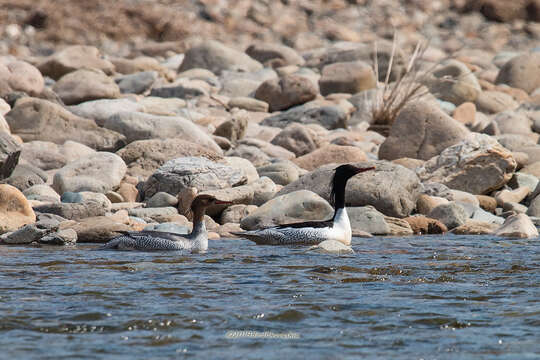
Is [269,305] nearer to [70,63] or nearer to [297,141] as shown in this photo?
[297,141]

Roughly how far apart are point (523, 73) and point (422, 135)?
8565 mm

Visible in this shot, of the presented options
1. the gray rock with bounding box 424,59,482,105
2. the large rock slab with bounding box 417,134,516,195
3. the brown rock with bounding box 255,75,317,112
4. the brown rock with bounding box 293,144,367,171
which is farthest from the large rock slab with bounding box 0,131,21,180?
the gray rock with bounding box 424,59,482,105

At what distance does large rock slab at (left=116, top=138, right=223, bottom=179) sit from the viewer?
48.4 ft

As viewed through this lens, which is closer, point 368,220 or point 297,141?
point 368,220

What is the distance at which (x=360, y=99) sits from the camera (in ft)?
68.2

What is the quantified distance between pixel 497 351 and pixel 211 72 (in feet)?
65.5

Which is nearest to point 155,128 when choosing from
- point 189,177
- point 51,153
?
point 51,153

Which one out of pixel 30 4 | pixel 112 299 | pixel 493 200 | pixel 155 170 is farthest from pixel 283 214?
Result: pixel 30 4

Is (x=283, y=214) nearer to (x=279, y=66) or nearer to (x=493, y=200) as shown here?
(x=493, y=200)

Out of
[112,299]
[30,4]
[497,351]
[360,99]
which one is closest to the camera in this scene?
[497,351]

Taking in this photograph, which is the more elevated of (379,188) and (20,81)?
(379,188)

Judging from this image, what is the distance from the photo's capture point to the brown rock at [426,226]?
12711mm

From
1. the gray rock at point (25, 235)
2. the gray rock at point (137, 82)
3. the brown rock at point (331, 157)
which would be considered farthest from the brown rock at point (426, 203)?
the gray rock at point (137, 82)

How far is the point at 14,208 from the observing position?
37.4 feet
